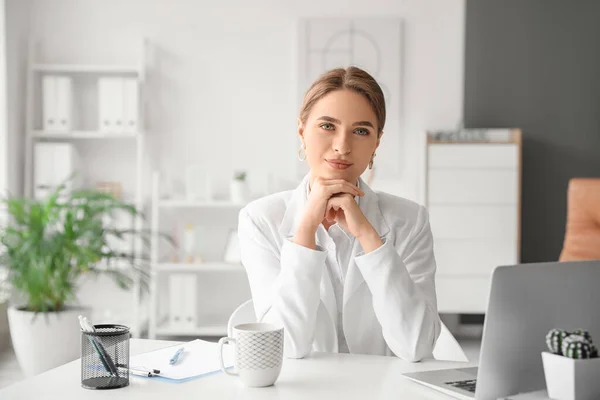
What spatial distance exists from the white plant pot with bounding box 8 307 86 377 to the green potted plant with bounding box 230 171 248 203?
1272 mm

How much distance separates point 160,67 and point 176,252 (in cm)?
119

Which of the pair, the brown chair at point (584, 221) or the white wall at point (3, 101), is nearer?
the brown chair at point (584, 221)

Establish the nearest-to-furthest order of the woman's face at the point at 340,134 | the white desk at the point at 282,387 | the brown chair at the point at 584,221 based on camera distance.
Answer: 1. the white desk at the point at 282,387
2. the woman's face at the point at 340,134
3. the brown chair at the point at 584,221

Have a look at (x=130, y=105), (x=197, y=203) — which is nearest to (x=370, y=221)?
(x=197, y=203)

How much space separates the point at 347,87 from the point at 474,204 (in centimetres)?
275

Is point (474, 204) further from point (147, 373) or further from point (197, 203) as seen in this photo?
point (147, 373)

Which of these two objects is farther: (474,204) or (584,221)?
(474,204)

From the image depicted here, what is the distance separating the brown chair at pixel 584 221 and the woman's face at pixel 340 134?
253 cm

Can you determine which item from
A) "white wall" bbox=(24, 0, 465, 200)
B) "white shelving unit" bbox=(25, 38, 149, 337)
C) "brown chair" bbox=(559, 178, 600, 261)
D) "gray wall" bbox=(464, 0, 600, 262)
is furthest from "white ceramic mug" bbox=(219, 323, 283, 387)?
"gray wall" bbox=(464, 0, 600, 262)

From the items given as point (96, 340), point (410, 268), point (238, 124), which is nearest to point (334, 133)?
point (410, 268)

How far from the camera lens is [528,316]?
3.63ft

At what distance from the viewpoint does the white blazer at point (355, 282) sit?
1.58 metres

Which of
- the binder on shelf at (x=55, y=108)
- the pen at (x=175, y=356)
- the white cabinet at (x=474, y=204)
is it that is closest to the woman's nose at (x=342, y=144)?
the pen at (x=175, y=356)

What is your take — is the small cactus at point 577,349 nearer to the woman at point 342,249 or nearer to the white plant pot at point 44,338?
the woman at point 342,249
